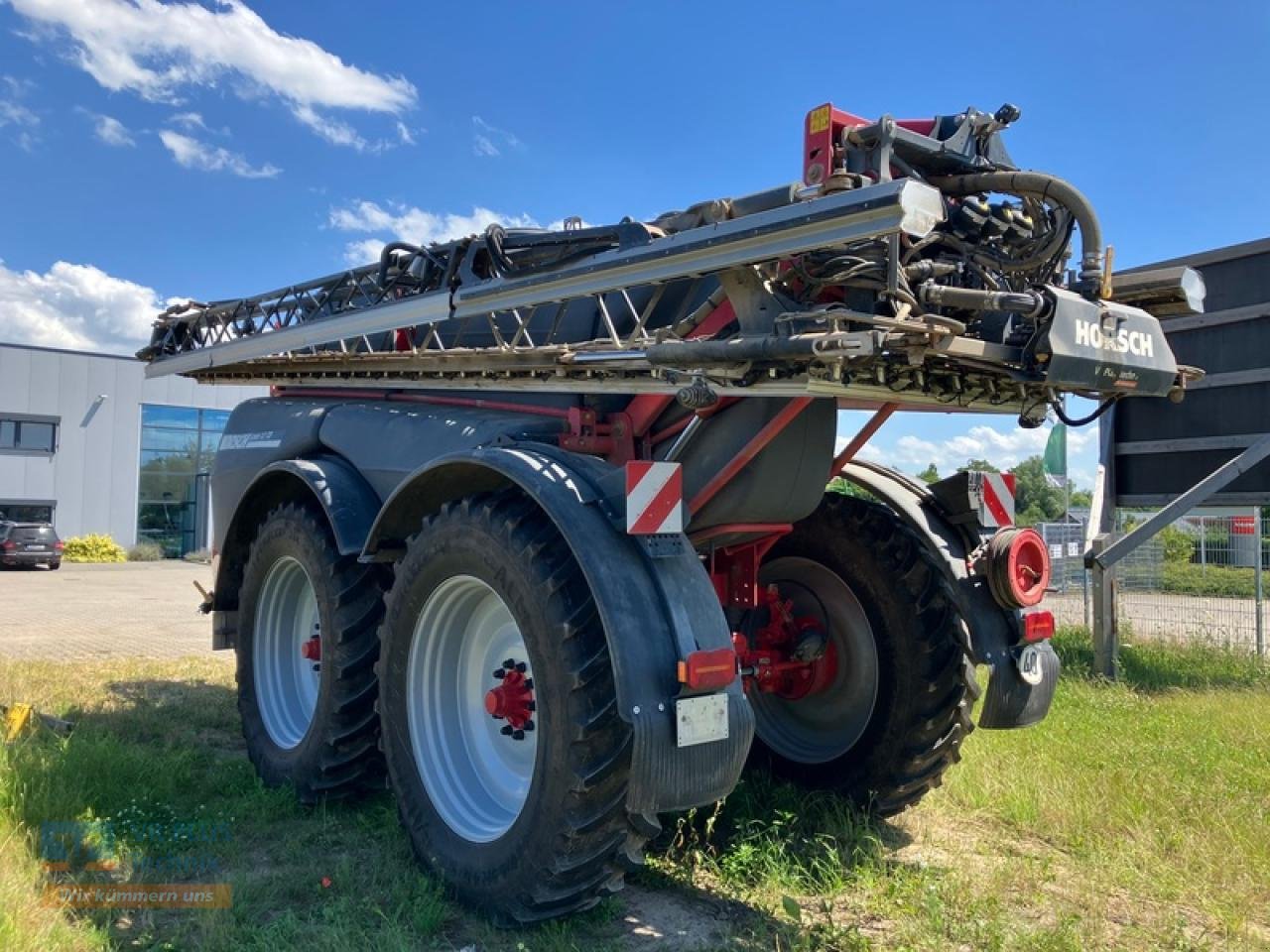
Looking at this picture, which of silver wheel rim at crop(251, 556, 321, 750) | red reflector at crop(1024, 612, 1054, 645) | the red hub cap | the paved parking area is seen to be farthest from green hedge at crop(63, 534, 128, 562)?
red reflector at crop(1024, 612, 1054, 645)

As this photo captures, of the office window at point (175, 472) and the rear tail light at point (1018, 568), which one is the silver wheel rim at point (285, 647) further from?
the office window at point (175, 472)

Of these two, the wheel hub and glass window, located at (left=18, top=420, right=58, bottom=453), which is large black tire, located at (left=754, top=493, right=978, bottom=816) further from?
glass window, located at (left=18, top=420, right=58, bottom=453)

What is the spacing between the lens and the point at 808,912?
3854 millimetres

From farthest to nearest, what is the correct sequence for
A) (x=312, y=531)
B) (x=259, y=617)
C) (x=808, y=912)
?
(x=259, y=617)
(x=312, y=531)
(x=808, y=912)

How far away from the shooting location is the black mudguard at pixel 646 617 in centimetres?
327

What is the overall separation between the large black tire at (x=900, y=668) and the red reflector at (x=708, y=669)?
5.19 feet

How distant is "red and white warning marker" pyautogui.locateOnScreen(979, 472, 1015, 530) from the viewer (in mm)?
4926

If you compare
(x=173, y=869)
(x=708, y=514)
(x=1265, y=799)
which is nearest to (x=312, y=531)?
(x=173, y=869)

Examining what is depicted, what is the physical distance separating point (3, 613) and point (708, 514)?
1475 cm

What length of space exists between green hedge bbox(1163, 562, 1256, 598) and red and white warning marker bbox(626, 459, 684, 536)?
8.09 metres

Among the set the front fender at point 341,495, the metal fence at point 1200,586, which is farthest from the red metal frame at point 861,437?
the metal fence at point 1200,586

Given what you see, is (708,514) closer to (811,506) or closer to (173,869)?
(811,506)

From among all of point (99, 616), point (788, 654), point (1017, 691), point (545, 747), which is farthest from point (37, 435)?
point (1017, 691)

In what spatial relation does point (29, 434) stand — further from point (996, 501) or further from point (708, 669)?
point (708, 669)
